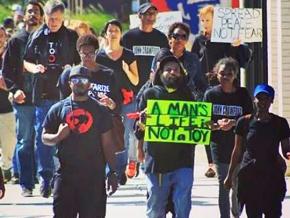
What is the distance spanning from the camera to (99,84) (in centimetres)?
1164

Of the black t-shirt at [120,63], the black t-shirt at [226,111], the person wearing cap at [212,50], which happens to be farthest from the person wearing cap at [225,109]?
the person wearing cap at [212,50]

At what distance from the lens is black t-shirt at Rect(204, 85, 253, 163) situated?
10.5 metres

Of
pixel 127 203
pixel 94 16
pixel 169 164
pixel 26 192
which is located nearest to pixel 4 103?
pixel 26 192

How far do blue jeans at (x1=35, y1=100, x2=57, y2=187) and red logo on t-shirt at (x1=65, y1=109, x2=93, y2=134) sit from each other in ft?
10.1

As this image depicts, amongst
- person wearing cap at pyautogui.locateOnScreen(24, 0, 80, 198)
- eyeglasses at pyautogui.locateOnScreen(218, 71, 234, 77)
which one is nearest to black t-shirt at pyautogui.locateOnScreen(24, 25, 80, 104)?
person wearing cap at pyautogui.locateOnScreen(24, 0, 80, 198)

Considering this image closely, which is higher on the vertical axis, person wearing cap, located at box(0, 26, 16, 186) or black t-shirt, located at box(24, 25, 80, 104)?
black t-shirt, located at box(24, 25, 80, 104)

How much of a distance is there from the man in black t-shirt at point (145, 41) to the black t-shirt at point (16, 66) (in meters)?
1.44

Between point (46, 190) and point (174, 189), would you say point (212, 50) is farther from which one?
point (174, 189)

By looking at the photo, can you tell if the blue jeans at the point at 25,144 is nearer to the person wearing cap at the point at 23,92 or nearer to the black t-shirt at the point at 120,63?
the person wearing cap at the point at 23,92

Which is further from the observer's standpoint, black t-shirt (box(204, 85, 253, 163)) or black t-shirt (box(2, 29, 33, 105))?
black t-shirt (box(2, 29, 33, 105))

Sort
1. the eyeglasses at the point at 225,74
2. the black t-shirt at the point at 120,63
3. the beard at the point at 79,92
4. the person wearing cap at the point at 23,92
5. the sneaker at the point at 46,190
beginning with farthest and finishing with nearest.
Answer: the black t-shirt at the point at 120,63
the person wearing cap at the point at 23,92
the sneaker at the point at 46,190
the eyeglasses at the point at 225,74
the beard at the point at 79,92

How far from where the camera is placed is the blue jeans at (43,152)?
1234 centimetres

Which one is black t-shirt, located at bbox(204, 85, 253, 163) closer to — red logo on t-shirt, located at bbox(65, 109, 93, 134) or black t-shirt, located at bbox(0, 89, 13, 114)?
red logo on t-shirt, located at bbox(65, 109, 93, 134)

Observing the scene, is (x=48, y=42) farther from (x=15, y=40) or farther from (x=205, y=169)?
(x=205, y=169)
